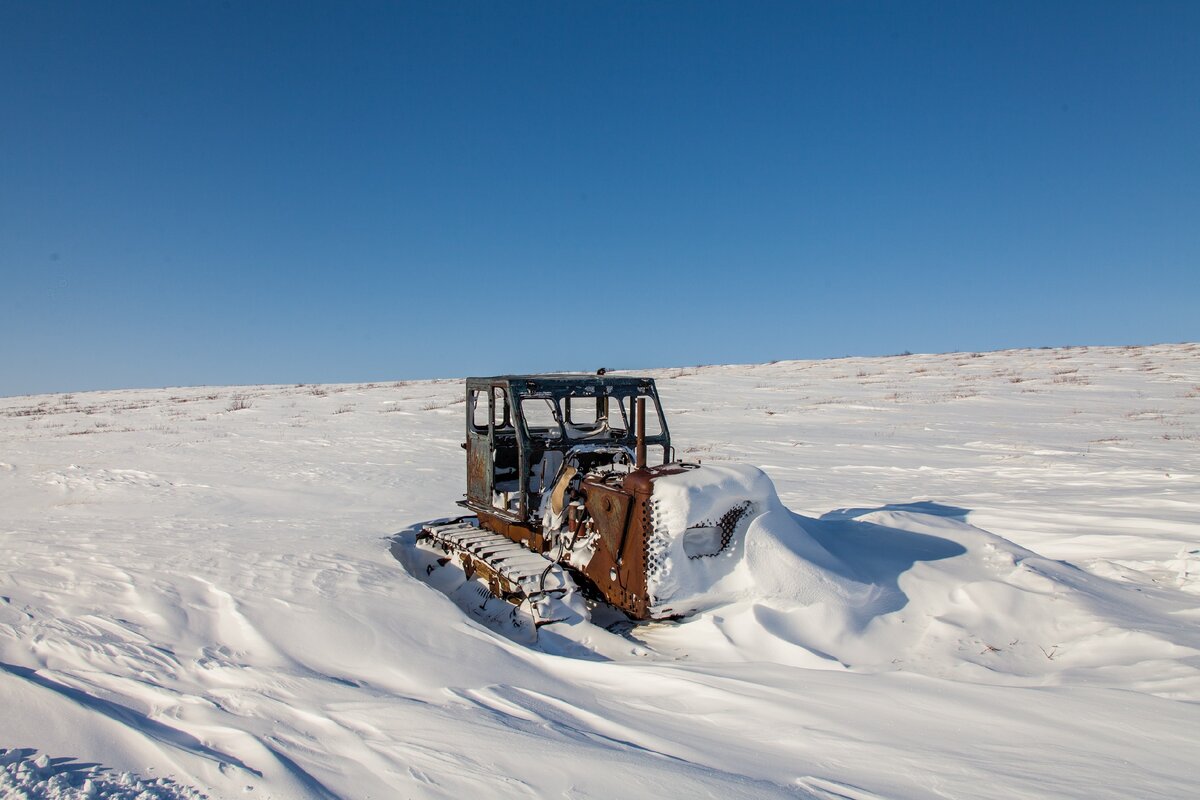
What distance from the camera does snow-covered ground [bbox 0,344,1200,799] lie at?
236 cm

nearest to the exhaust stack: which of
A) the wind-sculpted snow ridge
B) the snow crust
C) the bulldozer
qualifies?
the bulldozer

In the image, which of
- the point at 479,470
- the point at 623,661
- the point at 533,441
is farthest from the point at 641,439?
the point at 479,470

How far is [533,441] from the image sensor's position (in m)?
6.11

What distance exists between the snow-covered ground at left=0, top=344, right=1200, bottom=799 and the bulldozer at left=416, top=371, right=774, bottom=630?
35 cm

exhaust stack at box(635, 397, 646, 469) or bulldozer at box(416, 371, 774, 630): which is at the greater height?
exhaust stack at box(635, 397, 646, 469)

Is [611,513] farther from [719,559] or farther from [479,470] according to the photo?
[479,470]

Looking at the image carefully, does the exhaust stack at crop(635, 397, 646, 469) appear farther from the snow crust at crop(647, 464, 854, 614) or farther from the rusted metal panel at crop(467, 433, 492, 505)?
the rusted metal panel at crop(467, 433, 492, 505)

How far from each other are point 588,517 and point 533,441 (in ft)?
3.75

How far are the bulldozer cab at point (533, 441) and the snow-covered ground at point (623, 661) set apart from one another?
1099 millimetres

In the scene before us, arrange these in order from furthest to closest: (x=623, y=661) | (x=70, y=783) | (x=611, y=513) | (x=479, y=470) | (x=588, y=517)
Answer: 1. (x=479, y=470)
2. (x=588, y=517)
3. (x=611, y=513)
4. (x=623, y=661)
5. (x=70, y=783)

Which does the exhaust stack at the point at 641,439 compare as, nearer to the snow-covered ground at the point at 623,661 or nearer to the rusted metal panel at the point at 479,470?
the snow-covered ground at the point at 623,661

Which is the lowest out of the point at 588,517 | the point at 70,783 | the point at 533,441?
the point at 70,783

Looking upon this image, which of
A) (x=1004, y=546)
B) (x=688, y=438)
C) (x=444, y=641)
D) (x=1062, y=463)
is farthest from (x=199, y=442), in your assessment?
(x=1062, y=463)

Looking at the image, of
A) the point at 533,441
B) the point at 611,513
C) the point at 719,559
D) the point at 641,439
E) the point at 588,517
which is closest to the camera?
the point at 719,559
